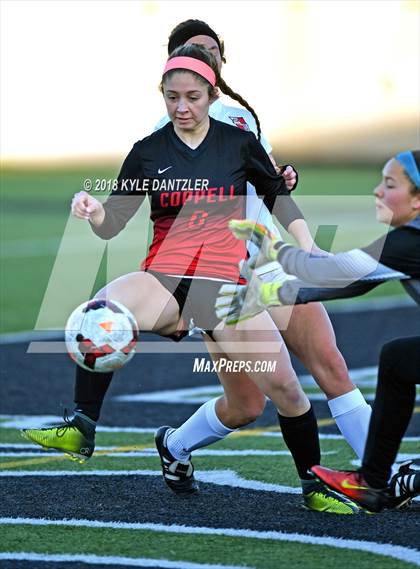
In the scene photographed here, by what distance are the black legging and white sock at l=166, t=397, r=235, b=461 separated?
3.76ft

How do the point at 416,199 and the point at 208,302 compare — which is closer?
the point at 416,199

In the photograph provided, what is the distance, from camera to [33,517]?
5.71m

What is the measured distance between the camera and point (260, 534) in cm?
537

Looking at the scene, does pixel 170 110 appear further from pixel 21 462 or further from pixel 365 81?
pixel 365 81

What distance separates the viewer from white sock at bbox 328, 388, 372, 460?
598 cm

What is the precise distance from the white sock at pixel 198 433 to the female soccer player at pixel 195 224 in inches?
18.0

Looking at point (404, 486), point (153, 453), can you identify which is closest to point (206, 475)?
point (153, 453)

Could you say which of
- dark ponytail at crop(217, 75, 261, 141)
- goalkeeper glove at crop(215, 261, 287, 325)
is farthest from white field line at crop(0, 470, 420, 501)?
dark ponytail at crop(217, 75, 261, 141)

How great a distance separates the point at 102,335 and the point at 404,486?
156 cm

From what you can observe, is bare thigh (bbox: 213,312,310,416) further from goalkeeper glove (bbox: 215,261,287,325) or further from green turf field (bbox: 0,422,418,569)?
green turf field (bbox: 0,422,418,569)

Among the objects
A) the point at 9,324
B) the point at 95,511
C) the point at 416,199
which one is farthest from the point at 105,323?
the point at 9,324

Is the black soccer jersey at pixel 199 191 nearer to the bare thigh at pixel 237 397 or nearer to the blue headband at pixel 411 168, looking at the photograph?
the bare thigh at pixel 237 397

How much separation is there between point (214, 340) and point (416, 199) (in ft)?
4.32

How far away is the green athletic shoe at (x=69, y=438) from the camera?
596 cm
